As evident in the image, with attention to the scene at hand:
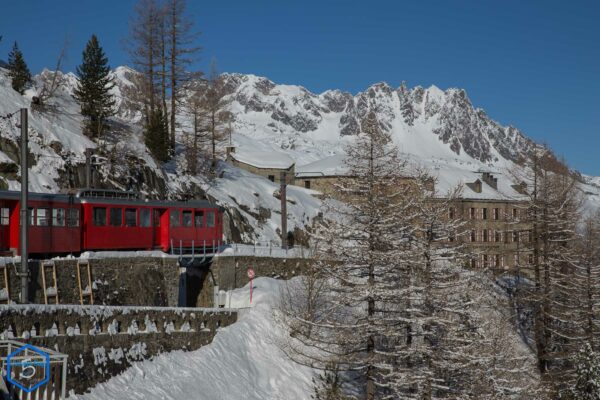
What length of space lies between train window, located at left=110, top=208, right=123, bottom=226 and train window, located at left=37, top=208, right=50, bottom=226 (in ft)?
11.2

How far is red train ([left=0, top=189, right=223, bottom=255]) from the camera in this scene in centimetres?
2309

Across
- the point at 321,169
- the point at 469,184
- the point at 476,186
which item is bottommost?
the point at 476,186

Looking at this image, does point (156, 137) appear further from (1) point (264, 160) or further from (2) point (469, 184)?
(2) point (469, 184)

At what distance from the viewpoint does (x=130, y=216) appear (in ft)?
91.6

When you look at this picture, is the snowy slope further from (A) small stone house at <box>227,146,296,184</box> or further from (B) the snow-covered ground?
(A) small stone house at <box>227,146,296,184</box>

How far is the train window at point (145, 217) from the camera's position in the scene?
2853 centimetres

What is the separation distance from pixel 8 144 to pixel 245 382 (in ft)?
56.6

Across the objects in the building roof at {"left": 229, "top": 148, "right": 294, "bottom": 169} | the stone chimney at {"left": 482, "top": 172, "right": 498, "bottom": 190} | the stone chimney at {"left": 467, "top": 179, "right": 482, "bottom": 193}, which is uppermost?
the building roof at {"left": 229, "top": 148, "right": 294, "bottom": 169}

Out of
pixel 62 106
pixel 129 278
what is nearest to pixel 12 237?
pixel 129 278

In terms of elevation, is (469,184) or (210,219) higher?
A: (469,184)

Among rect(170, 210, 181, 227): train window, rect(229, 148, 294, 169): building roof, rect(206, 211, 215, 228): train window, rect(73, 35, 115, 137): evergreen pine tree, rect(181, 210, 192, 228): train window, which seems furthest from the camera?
rect(229, 148, 294, 169): building roof

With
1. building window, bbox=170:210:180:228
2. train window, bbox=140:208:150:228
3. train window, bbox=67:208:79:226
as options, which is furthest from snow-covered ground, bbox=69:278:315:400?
train window, bbox=67:208:79:226

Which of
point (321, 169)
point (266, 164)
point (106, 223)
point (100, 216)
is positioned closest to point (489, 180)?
point (321, 169)

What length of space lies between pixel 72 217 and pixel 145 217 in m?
4.31
